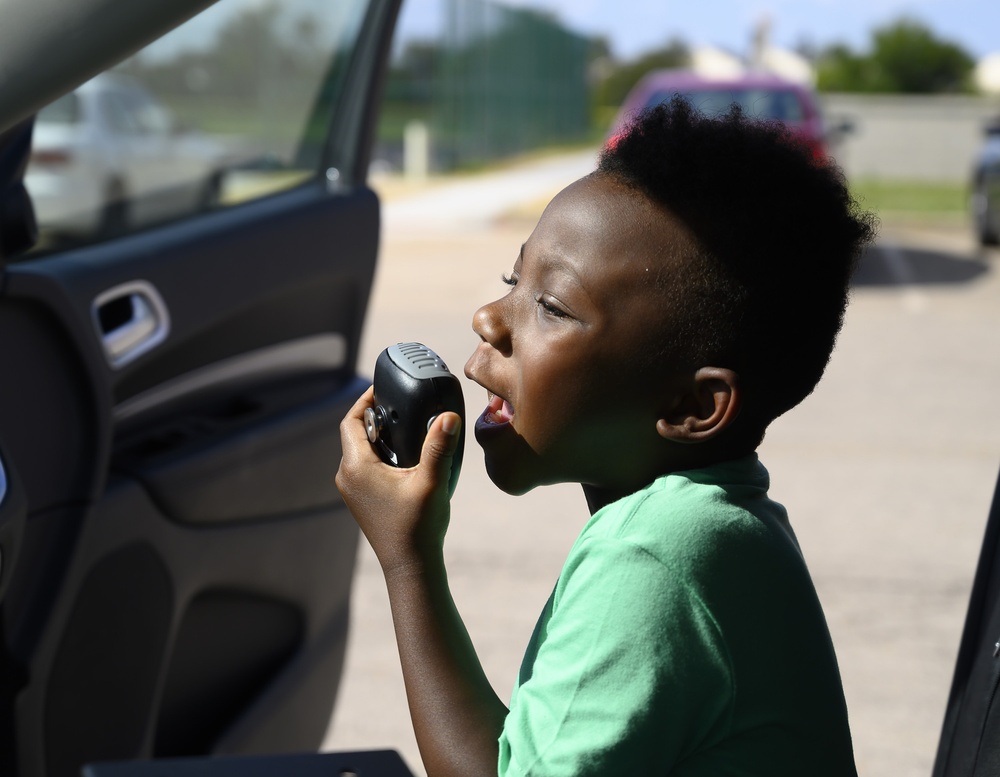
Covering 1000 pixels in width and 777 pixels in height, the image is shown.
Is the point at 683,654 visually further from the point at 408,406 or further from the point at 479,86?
the point at 479,86

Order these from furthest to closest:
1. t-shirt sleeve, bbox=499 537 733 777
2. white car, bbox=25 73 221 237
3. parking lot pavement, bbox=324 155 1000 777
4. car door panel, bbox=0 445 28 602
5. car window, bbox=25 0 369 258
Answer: parking lot pavement, bbox=324 155 1000 777, car window, bbox=25 0 369 258, white car, bbox=25 73 221 237, car door panel, bbox=0 445 28 602, t-shirt sleeve, bbox=499 537 733 777

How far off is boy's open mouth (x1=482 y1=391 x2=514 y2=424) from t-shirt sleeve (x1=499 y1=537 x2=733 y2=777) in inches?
8.0

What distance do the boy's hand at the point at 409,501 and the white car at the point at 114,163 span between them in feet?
3.90

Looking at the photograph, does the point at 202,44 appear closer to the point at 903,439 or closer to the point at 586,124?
the point at 903,439

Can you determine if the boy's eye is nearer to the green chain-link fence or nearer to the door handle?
the door handle

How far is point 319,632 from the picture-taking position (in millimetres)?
2600

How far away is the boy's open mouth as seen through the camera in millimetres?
1404

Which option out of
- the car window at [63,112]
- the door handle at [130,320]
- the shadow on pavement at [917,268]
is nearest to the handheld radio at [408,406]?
the door handle at [130,320]

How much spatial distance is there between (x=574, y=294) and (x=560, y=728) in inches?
16.1

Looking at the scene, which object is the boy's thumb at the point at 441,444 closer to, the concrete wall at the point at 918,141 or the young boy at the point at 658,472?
the young boy at the point at 658,472

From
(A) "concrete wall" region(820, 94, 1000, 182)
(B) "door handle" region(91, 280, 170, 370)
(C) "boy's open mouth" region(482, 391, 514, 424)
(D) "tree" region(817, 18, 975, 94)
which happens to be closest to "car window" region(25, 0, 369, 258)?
(B) "door handle" region(91, 280, 170, 370)

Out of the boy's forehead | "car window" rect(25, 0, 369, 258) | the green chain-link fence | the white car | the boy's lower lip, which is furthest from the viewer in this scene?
the green chain-link fence

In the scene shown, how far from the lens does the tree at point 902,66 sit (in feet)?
141

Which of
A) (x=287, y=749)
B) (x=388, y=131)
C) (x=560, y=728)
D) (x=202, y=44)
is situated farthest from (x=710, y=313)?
(x=388, y=131)
